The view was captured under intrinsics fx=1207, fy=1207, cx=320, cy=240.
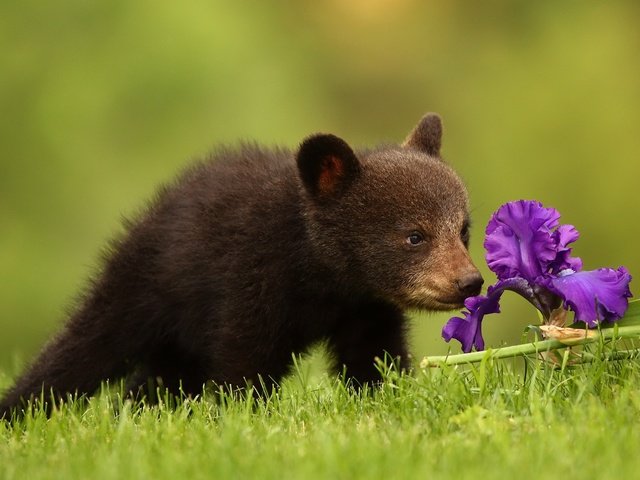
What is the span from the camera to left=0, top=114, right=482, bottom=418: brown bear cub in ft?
18.8

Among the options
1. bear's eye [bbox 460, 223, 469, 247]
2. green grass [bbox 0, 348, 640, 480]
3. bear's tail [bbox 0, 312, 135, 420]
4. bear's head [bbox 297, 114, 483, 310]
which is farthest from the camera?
bear's tail [bbox 0, 312, 135, 420]

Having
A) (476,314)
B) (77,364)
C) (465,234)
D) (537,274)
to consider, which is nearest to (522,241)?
(537,274)

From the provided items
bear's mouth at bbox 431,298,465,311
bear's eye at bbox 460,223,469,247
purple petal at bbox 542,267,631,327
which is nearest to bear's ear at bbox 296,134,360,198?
bear's eye at bbox 460,223,469,247

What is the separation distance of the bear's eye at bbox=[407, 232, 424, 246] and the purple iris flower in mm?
526

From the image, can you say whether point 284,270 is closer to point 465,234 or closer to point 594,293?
point 465,234

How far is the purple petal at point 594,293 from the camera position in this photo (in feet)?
16.1

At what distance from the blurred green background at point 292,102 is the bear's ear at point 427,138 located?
22.4ft

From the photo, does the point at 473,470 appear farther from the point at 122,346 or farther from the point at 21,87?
the point at 21,87

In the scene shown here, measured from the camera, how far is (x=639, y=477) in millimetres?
3506

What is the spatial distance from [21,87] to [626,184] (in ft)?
25.3

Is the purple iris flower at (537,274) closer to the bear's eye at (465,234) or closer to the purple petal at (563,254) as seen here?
the purple petal at (563,254)

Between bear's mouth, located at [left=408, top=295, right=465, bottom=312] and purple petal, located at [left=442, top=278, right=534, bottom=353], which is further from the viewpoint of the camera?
bear's mouth, located at [left=408, top=295, right=465, bottom=312]

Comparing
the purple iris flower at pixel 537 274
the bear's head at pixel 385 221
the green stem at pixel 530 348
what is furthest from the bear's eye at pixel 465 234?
the green stem at pixel 530 348

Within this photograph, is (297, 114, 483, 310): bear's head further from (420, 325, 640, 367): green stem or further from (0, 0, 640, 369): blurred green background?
(0, 0, 640, 369): blurred green background
